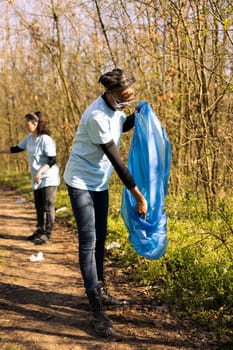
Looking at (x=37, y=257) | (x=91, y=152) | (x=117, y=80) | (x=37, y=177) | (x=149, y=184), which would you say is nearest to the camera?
(x=117, y=80)

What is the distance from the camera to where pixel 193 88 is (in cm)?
607

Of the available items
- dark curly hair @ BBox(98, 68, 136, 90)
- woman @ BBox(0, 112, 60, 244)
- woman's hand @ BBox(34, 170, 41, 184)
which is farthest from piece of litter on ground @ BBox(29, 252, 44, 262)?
dark curly hair @ BBox(98, 68, 136, 90)

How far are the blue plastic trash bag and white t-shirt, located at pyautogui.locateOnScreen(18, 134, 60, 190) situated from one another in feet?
7.84

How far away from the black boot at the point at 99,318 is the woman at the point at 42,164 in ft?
8.66

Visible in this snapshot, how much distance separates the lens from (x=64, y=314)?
360 centimetres

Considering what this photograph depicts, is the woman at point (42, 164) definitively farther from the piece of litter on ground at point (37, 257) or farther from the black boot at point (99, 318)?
the black boot at point (99, 318)

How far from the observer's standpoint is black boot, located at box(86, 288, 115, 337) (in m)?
3.21

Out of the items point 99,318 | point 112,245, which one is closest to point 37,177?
point 112,245

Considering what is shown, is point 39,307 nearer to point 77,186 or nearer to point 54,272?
point 54,272

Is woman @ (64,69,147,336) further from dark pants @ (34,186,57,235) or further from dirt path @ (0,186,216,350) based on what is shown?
dark pants @ (34,186,57,235)

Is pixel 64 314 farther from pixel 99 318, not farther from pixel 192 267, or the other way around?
pixel 192 267

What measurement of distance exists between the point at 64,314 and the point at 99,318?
44 cm

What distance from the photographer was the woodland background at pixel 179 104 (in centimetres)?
392

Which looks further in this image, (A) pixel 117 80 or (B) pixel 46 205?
(B) pixel 46 205
